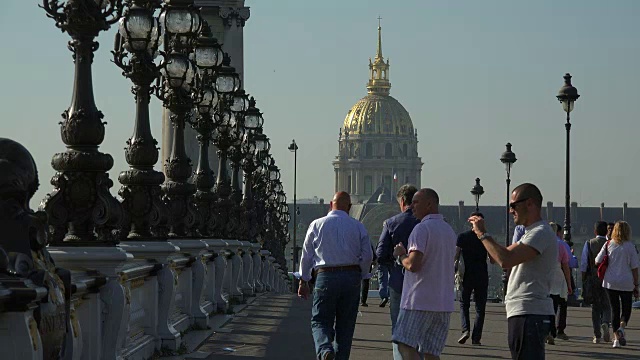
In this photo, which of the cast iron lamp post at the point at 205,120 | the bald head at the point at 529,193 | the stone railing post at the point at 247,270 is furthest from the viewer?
the stone railing post at the point at 247,270

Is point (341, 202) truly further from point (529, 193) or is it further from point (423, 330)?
point (529, 193)

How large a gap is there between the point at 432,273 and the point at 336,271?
2213 millimetres

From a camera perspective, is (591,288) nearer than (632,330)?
Yes

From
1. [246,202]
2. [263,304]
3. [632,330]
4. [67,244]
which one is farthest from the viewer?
[246,202]

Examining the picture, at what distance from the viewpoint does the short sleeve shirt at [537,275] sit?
34.2 ft

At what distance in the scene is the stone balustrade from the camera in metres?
7.25

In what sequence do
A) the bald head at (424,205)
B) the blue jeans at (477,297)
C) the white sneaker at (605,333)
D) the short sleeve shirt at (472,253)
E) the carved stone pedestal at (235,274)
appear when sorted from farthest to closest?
the carved stone pedestal at (235,274) → the white sneaker at (605,333) → the blue jeans at (477,297) → the short sleeve shirt at (472,253) → the bald head at (424,205)

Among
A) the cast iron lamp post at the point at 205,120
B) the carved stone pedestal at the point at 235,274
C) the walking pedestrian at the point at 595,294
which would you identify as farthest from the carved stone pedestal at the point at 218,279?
the walking pedestrian at the point at 595,294

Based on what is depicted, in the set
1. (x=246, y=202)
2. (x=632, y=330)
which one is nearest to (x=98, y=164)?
(x=632, y=330)

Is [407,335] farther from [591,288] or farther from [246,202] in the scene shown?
[246,202]

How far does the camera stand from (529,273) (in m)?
10.5

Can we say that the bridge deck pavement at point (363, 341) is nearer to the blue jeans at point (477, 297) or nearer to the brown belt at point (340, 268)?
the blue jeans at point (477, 297)

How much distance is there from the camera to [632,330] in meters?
25.7

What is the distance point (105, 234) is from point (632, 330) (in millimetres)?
15109
